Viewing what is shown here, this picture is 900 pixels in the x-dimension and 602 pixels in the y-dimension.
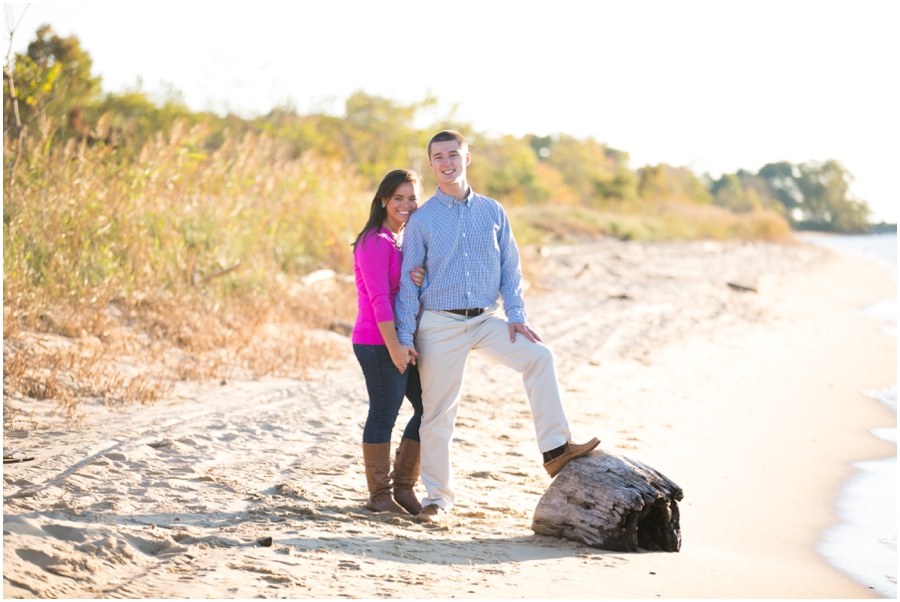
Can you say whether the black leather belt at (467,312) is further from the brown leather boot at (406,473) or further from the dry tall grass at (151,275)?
the dry tall grass at (151,275)

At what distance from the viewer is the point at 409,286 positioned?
3.95m

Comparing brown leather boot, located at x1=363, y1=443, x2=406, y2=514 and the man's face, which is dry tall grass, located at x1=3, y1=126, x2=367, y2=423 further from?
the man's face

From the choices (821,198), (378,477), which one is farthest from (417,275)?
(821,198)

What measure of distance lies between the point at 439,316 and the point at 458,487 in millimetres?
1294

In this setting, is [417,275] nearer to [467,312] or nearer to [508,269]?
[467,312]

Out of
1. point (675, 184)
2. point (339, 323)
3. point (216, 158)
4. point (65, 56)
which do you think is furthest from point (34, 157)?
point (675, 184)

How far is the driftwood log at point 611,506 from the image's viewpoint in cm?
386

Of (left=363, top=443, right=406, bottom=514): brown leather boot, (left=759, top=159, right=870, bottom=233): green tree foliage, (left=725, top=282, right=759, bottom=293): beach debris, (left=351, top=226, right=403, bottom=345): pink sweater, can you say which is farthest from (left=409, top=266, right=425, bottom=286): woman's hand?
(left=759, top=159, right=870, bottom=233): green tree foliage

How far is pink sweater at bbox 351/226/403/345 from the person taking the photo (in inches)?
153

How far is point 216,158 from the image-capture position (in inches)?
387

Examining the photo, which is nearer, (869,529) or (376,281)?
(376,281)

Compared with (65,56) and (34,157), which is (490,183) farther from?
(34,157)

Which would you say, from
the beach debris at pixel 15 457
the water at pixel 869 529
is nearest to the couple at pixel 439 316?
the water at pixel 869 529

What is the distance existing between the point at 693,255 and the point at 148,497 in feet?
73.3
